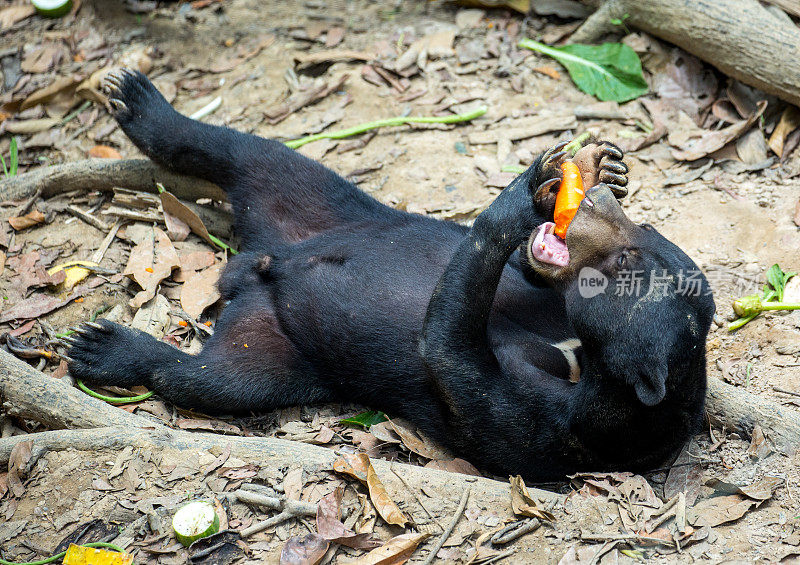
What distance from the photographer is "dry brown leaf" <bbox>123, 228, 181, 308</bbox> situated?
5047 mm

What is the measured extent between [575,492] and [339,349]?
1554 mm

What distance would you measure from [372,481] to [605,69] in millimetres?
4667

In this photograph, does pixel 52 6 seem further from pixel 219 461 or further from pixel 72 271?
pixel 219 461

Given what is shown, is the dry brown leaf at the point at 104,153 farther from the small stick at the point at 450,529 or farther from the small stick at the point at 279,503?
the small stick at the point at 450,529

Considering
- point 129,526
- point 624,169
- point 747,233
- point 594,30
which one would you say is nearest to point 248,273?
point 129,526

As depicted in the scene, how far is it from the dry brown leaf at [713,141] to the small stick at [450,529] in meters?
3.65

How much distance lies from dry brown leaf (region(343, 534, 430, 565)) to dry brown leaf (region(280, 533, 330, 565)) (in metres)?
A: 0.13

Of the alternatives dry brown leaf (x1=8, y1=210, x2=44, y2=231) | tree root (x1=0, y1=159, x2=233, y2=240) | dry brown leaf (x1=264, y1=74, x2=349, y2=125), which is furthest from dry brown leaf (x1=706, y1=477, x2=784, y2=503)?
dry brown leaf (x1=8, y1=210, x2=44, y2=231)

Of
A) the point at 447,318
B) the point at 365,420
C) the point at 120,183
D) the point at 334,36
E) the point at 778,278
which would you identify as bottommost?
the point at 365,420

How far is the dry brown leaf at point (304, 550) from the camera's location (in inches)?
127

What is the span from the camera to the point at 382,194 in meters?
6.02

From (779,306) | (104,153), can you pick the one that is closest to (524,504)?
(779,306)

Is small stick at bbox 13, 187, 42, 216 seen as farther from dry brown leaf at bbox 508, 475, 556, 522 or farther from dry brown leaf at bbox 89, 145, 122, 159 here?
dry brown leaf at bbox 508, 475, 556, 522

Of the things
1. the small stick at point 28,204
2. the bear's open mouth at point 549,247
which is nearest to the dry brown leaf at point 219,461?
the bear's open mouth at point 549,247
